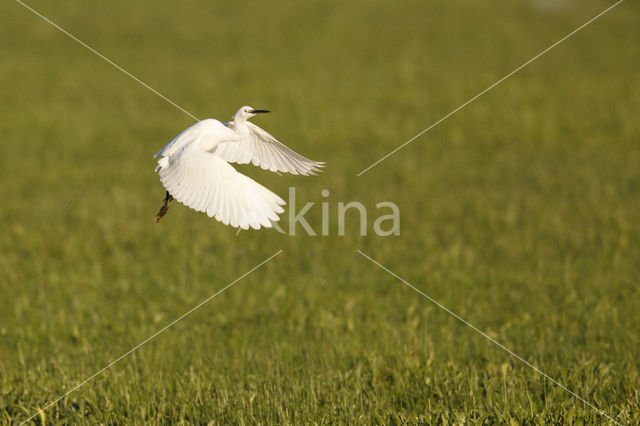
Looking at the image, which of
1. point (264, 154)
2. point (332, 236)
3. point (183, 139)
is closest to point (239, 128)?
point (183, 139)

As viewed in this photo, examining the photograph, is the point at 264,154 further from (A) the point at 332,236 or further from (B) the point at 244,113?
(A) the point at 332,236

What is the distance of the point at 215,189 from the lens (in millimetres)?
1803

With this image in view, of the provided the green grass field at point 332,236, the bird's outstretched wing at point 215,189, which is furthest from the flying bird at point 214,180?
the green grass field at point 332,236

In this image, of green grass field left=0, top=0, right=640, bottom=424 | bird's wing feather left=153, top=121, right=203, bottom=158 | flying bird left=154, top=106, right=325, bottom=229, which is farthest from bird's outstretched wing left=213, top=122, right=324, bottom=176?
green grass field left=0, top=0, right=640, bottom=424

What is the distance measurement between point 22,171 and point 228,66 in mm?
5568

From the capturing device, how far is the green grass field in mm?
5289

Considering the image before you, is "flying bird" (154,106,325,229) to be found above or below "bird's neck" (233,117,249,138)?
below

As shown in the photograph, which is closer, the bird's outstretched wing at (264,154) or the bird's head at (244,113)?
the bird's head at (244,113)

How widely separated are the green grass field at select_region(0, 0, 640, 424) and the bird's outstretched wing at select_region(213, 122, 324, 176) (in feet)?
1.89

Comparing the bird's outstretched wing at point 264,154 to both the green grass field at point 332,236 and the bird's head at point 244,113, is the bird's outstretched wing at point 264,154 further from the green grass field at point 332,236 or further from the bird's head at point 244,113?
the green grass field at point 332,236

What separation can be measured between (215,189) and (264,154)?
16.7 inches

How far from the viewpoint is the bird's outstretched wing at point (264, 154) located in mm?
2094

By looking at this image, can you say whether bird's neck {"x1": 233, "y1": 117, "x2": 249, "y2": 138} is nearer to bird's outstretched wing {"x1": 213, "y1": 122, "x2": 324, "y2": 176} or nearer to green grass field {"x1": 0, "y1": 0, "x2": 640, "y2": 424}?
bird's outstretched wing {"x1": 213, "y1": 122, "x2": 324, "y2": 176}

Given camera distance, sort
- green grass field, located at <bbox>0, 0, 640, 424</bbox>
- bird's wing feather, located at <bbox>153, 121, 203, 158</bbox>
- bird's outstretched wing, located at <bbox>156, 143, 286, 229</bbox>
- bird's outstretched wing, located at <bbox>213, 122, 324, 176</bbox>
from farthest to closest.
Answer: green grass field, located at <bbox>0, 0, 640, 424</bbox> → bird's outstretched wing, located at <bbox>213, 122, 324, 176</bbox> → bird's wing feather, located at <bbox>153, 121, 203, 158</bbox> → bird's outstretched wing, located at <bbox>156, 143, 286, 229</bbox>
